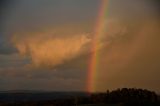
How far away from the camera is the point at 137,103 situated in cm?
3444

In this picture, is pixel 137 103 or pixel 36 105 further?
pixel 36 105

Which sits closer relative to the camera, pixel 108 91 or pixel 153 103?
pixel 153 103

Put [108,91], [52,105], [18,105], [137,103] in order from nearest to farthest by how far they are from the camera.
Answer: [137,103] → [52,105] → [18,105] → [108,91]

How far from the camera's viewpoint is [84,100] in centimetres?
4009

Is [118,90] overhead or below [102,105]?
overhead

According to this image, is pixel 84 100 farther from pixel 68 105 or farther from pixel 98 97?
pixel 68 105

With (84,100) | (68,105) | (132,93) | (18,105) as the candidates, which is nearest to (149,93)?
(132,93)

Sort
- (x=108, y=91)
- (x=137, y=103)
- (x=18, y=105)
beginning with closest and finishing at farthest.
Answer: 1. (x=137, y=103)
2. (x=18, y=105)
3. (x=108, y=91)

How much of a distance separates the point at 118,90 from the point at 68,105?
379 inches


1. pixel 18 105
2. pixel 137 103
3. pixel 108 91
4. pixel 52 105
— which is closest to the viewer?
pixel 137 103

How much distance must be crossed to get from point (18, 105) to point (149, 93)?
15.3 meters

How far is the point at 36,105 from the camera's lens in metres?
38.6

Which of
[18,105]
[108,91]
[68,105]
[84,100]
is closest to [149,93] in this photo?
[108,91]

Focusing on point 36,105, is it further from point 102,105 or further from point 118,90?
point 118,90
